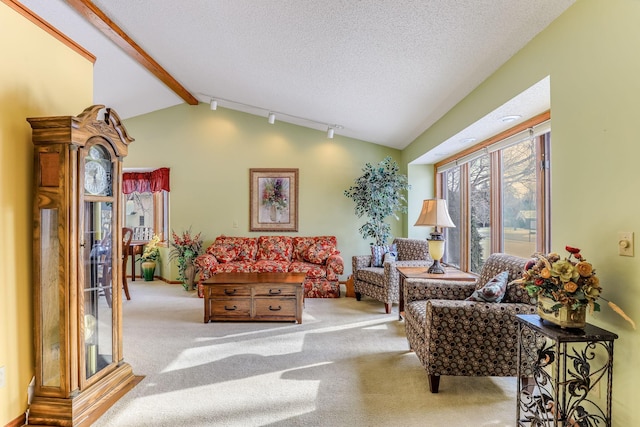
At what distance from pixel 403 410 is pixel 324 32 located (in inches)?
111

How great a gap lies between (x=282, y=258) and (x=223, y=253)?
0.94 metres

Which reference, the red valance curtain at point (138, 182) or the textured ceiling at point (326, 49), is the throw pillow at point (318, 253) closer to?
the textured ceiling at point (326, 49)

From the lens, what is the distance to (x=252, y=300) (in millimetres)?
4004

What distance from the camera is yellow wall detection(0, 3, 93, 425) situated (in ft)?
6.39

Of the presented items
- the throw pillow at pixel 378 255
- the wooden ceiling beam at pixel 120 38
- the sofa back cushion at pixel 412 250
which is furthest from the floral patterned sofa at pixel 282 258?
the wooden ceiling beam at pixel 120 38

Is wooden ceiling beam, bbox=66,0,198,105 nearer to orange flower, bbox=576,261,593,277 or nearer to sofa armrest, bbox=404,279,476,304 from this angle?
sofa armrest, bbox=404,279,476,304

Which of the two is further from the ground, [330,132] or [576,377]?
[330,132]

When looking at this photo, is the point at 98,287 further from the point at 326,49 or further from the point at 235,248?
the point at 235,248

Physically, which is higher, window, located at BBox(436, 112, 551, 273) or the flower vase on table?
window, located at BBox(436, 112, 551, 273)

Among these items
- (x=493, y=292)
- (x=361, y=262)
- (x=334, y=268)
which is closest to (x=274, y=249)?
(x=334, y=268)

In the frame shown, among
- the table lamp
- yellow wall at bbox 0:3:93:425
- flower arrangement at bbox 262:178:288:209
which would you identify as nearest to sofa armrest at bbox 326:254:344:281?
flower arrangement at bbox 262:178:288:209

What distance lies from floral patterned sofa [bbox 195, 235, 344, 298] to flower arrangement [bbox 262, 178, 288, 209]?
608 mm

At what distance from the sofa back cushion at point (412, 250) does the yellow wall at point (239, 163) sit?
0.95m

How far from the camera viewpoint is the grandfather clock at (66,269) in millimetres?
2029
